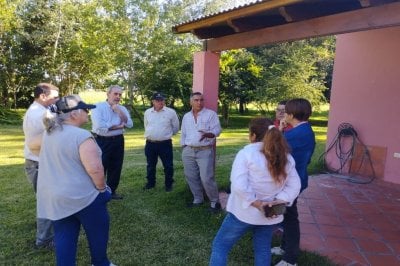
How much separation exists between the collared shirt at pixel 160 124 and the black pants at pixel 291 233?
8.85 ft

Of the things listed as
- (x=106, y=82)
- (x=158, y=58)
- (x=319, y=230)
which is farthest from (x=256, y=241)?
(x=106, y=82)

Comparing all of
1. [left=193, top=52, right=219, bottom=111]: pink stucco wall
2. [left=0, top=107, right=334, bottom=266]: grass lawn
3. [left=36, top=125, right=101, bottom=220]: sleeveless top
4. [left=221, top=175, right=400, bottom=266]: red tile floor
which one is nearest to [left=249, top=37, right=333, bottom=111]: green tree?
[left=221, top=175, right=400, bottom=266]: red tile floor

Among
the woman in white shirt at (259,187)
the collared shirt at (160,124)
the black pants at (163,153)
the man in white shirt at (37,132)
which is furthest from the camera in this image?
the black pants at (163,153)

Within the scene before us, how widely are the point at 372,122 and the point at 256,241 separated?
4813 mm

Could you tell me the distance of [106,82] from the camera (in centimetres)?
1880

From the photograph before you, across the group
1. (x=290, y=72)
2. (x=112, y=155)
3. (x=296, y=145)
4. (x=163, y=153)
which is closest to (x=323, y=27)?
(x=296, y=145)

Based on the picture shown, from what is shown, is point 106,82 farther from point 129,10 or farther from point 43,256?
point 43,256

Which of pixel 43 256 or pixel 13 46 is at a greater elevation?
pixel 13 46

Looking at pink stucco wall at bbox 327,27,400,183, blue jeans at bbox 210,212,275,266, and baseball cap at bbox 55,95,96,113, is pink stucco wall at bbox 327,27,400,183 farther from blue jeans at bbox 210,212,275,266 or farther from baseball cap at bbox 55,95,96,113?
baseball cap at bbox 55,95,96,113

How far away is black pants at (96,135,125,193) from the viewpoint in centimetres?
500

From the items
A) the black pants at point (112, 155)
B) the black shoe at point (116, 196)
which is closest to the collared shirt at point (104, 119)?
the black pants at point (112, 155)

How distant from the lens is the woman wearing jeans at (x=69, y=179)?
7.99ft

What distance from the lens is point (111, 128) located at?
A: 16.1 ft

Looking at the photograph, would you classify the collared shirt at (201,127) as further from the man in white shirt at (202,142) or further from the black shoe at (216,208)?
the black shoe at (216,208)
